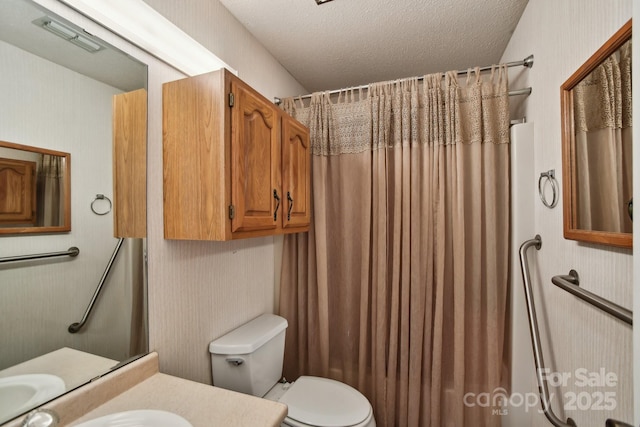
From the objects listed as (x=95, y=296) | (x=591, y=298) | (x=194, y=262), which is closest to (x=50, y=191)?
(x=95, y=296)

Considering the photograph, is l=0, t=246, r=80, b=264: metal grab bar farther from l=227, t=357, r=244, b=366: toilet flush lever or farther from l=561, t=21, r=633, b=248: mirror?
l=561, t=21, r=633, b=248: mirror

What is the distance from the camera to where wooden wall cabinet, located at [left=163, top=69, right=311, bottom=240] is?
1.01 metres

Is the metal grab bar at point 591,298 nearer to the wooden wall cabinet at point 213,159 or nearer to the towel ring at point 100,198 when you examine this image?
the wooden wall cabinet at point 213,159

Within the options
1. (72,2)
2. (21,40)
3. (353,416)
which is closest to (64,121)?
(21,40)

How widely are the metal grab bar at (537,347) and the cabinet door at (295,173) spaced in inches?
43.6

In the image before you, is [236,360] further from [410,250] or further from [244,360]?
[410,250]

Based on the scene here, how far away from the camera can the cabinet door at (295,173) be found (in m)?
1.40

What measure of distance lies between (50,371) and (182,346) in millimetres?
446

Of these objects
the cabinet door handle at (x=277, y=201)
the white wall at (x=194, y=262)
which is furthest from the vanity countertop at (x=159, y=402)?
the cabinet door handle at (x=277, y=201)

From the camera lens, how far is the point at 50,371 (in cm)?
77

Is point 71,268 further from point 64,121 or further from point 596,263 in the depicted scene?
point 596,263

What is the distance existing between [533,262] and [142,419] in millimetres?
1687

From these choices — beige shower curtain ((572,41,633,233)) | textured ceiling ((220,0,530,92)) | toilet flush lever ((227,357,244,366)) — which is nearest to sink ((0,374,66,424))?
toilet flush lever ((227,357,244,366))

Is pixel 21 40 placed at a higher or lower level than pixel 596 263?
higher
